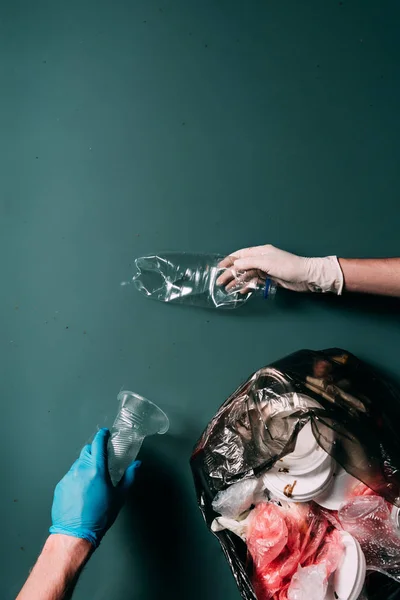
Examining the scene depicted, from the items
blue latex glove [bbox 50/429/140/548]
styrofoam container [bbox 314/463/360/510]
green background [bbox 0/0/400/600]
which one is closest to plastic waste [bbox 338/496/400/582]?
styrofoam container [bbox 314/463/360/510]

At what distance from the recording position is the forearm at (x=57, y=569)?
93 centimetres

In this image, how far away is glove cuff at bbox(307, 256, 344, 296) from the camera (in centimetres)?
104

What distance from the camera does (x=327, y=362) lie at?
949 mm

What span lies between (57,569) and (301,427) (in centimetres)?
57

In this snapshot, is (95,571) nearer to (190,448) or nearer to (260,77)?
(190,448)

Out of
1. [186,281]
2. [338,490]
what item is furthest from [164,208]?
[338,490]

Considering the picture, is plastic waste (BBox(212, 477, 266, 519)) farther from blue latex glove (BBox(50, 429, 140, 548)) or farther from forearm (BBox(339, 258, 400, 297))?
forearm (BBox(339, 258, 400, 297))

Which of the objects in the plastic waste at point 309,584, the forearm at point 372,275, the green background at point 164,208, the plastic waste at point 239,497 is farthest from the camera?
the green background at point 164,208

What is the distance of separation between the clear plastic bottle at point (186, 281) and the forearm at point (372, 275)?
20 cm

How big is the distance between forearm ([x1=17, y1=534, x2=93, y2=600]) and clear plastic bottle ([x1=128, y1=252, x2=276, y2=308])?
57 cm

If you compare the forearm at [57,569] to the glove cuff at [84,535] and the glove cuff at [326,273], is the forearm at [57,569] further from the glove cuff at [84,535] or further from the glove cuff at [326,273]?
the glove cuff at [326,273]

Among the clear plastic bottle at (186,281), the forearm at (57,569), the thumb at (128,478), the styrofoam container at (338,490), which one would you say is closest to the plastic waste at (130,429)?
the thumb at (128,478)

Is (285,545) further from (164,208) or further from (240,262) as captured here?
(164,208)

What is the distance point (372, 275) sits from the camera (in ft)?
3.40
